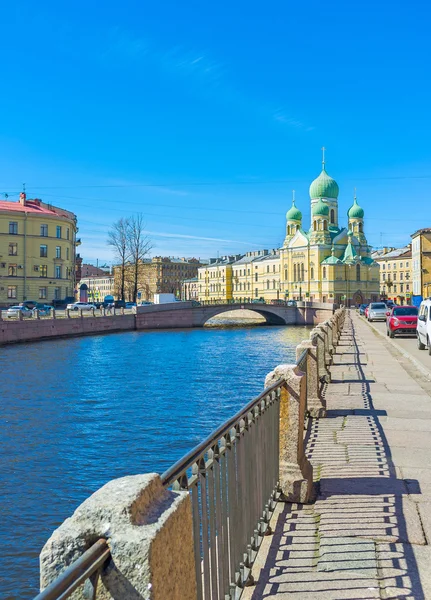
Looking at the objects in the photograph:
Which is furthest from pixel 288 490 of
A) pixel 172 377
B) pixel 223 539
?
pixel 172 377

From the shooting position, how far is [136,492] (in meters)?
2.10

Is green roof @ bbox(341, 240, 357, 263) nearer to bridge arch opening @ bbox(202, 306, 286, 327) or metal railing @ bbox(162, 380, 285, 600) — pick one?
bridge arch opening @ bbox(202, 306, 286, 327)

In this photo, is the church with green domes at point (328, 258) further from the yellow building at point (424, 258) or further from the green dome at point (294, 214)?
the yellow building at point (424, 258)

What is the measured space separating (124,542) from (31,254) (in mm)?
62976

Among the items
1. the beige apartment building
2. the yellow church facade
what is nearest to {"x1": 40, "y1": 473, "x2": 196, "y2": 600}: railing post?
the yellow church facade

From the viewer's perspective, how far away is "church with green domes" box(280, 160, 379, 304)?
4198 inches

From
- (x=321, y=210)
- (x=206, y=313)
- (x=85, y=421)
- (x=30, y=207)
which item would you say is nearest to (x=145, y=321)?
(x=206, y=313)

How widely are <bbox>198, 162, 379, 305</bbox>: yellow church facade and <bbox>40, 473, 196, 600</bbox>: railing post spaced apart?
3939 inches

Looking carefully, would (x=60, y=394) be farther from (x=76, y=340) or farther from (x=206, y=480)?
(x=76, y=340)

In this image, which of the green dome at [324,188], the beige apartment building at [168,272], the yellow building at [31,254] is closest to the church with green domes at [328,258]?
the green dome at [324,188]

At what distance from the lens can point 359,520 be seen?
4.98 meters

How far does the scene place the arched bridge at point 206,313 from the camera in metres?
58.8

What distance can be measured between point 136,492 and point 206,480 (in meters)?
1.24

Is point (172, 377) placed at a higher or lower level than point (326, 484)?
lower
